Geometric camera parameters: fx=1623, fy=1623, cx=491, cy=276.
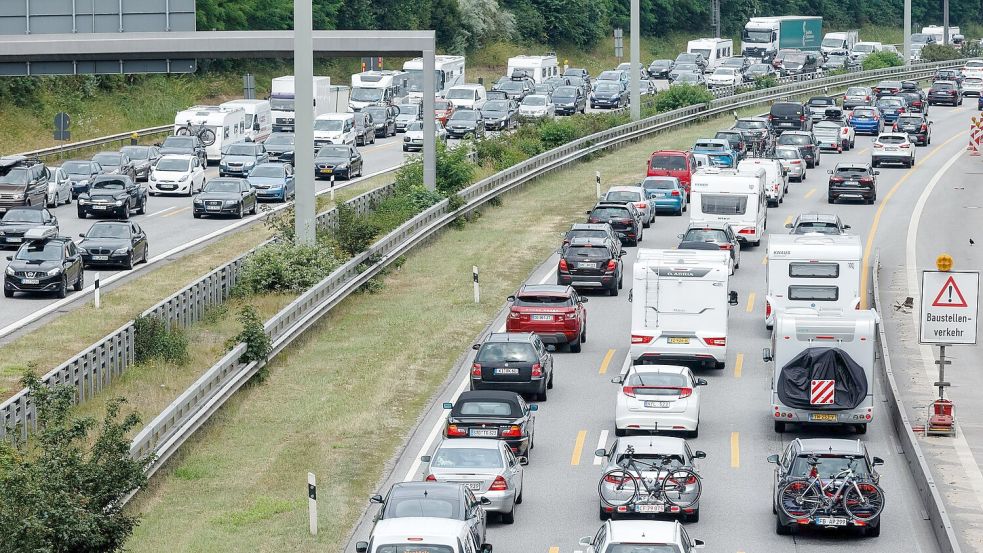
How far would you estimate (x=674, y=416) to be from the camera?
1219 inches

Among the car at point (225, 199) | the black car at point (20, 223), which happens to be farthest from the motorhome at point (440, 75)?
the black car at point (20, 223)

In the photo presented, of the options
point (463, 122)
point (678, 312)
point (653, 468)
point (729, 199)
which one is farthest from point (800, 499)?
point (463, 122)

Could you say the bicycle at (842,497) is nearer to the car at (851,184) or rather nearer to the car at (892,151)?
the car at (851,184)

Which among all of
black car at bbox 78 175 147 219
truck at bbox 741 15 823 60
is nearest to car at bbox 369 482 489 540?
black car at bbox 78 175 147 219

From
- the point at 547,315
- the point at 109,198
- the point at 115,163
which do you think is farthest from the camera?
the point at 115,163

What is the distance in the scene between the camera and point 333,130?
79.1 m

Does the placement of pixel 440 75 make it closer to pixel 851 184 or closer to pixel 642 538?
pixel 851 184

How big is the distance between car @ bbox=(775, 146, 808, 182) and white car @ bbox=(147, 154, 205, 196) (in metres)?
23.8

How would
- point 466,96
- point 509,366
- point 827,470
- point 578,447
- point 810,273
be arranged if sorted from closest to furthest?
1. point 827,470
2. point 578,447
3. point 509,366
4. point 810,273
5. point 466,96

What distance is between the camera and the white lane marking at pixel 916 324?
96.9ft

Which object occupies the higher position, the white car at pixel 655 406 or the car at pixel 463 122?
the car at pixel 463 122

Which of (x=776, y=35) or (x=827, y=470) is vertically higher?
(x=776, y=35)

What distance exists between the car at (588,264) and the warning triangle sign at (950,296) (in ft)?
45.7

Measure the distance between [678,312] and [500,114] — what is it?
50230 mm
